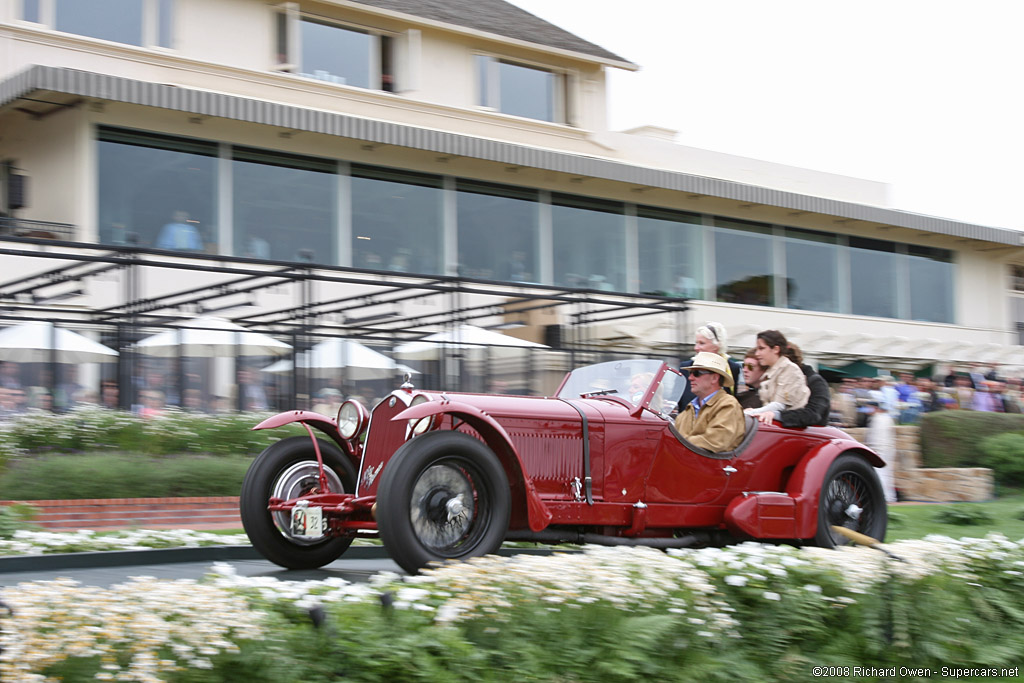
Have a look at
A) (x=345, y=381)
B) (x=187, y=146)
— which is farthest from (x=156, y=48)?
(x=345, y=381)

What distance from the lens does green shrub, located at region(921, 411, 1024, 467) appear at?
18.4 metres

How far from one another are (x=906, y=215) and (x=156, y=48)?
21.8 meters

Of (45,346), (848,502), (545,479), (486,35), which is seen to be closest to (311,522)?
(545,479)

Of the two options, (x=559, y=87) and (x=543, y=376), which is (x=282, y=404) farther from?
(x=559, y=87)

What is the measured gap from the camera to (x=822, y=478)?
8.12 meters

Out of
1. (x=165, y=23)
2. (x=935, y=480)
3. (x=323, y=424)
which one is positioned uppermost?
(x=165, y=23)

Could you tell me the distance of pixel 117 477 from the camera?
11.9 metres

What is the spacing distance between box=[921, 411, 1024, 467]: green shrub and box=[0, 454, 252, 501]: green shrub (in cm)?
1170

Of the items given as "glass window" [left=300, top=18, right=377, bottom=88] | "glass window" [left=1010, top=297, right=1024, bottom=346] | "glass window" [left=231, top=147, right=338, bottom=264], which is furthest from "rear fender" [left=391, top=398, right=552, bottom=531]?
"glass window" [left=1010, top=297, right=1024, bottom=346]

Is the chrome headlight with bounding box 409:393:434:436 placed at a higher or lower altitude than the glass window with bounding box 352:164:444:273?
lower

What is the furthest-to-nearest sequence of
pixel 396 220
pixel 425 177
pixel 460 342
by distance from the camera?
pixel 425 177
pixel 396 220
pixel 460 342

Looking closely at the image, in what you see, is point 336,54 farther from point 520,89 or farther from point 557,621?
point 557,621

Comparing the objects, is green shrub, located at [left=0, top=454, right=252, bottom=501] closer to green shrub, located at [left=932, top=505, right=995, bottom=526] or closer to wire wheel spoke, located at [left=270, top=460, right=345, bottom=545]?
wire wheel spoke, located at [left=270, top=460, right=345, bottom=545]

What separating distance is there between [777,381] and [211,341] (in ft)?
30.7
